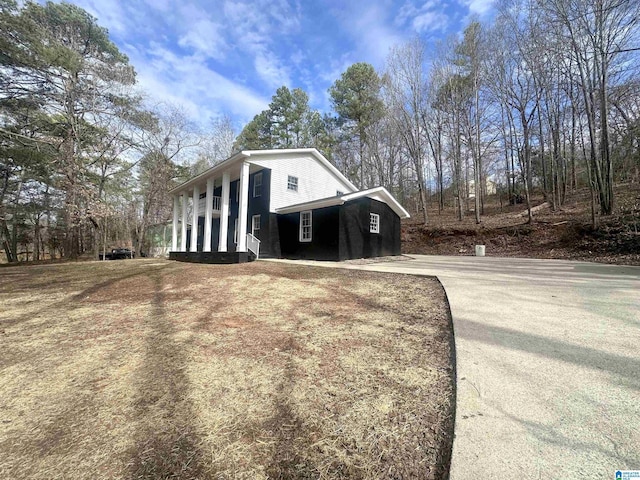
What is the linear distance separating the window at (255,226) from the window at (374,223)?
5573 millimetres

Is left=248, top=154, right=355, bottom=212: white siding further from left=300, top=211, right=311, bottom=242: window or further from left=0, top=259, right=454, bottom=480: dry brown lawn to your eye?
left=0, top=259, right=454, bottom=480: dry brown lawn

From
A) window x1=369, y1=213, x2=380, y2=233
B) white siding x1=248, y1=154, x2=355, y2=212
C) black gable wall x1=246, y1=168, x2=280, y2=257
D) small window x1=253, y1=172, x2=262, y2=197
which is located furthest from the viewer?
small window x1=253, y1=172, x2=262, y2=197

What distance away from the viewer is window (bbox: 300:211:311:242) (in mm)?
12375

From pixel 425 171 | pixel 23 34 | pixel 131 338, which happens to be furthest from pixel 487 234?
pixel 23 34

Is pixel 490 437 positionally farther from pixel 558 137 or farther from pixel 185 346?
pixel 558 137

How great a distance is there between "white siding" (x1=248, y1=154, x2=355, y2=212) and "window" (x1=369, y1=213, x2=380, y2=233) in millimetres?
3776

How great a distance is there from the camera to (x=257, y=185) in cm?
1396

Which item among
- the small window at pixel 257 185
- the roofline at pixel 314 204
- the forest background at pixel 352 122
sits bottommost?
the roofline at pixel 314 204

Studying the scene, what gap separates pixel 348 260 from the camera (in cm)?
1131

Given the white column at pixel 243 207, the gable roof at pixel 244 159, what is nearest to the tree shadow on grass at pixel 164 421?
Answer: the white column at pixel 243 207

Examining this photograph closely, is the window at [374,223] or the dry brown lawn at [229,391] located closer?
the dry brown lawn at [229,391]

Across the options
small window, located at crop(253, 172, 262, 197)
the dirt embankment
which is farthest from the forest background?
small window, located at crop(253, 172, 262, 197)

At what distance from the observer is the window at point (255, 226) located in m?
13.5

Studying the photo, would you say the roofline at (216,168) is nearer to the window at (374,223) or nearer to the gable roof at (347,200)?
the gable roof at (347,200)
